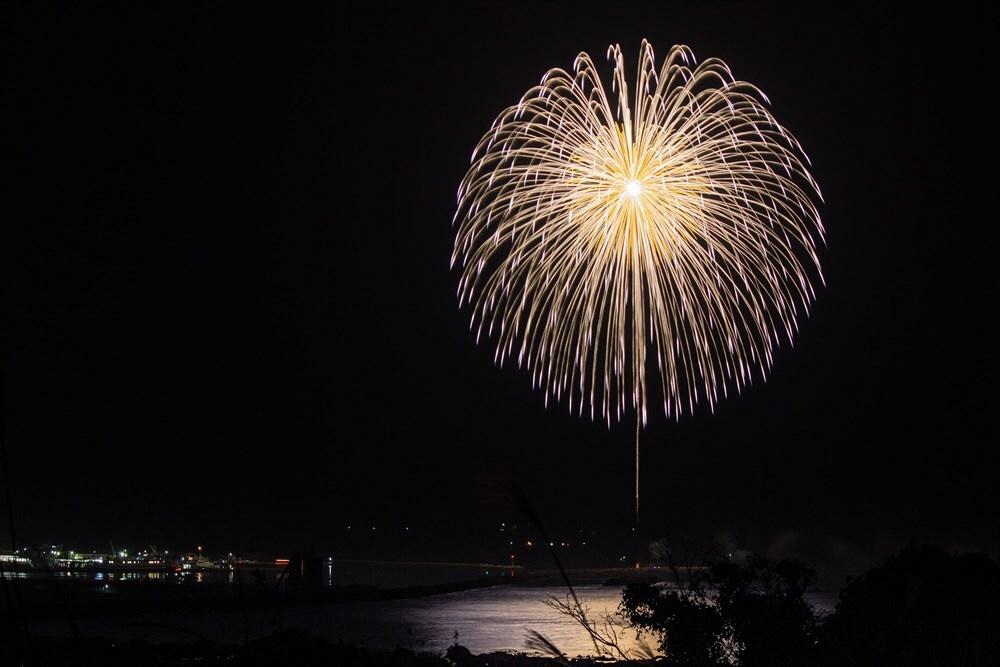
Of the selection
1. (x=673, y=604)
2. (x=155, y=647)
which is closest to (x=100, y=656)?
(x=155, y=647)

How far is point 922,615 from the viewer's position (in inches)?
583

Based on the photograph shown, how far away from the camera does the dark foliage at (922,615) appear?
13.2m

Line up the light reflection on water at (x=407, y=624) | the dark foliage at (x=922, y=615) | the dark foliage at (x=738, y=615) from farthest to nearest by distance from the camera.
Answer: the light reflection on water at (x=407, y=624)
the dark foliage at (x=738, y=615)
the dark foliage at (x=922, y=615)

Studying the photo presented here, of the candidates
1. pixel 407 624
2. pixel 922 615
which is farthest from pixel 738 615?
pixel 407 624

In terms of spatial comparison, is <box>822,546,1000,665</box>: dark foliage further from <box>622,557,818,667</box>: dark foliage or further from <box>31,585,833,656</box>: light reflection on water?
<box>31,585,833,656</box>: light reflection on water

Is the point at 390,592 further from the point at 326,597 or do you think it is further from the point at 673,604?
the point at 673,604

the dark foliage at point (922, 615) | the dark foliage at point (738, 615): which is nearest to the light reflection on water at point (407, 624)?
the dark foliage at point (738, 615)

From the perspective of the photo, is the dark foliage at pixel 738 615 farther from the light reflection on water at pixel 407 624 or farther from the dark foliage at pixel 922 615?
the light reflection on water at pixel 407 624

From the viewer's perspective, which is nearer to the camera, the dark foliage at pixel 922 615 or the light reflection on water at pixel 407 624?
the dark foliage at pixel 922 615

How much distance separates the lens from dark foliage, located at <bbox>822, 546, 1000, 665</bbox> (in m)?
13.2

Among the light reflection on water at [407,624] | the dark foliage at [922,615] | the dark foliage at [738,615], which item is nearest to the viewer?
the dark foliage at [922,615]

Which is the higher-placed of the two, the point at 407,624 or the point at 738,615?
the point at 738,615

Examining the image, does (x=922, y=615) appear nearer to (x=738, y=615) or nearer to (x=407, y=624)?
(x=738, y=615)

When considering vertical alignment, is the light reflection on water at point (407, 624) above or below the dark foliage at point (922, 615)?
below
